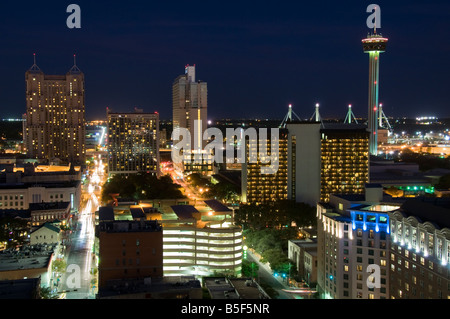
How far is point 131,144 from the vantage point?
42.0 m

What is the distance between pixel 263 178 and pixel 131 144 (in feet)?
57.7

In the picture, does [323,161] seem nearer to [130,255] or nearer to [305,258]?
[305,258]

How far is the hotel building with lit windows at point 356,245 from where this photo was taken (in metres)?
12.8

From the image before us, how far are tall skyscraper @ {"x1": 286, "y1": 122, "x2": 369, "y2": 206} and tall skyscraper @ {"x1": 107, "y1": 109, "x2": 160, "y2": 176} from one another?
17.2m

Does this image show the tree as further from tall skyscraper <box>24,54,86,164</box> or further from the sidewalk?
tall skyscraper <box>24,54,86,164</box>

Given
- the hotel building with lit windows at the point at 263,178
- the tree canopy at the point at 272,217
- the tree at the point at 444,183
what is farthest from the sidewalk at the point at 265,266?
the tree at the point at 444,183

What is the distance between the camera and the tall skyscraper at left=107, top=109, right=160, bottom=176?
41438 mm

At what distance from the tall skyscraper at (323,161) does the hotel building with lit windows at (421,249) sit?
14655 millimetres

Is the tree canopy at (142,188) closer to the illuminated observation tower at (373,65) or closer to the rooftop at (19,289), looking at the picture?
the rooftop at (19,289)

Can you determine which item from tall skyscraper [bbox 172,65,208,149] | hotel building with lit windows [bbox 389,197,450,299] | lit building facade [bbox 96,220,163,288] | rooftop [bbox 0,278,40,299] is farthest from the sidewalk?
tall skyscraper [bbox 172,65,208,149]

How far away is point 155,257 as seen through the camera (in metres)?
11.5

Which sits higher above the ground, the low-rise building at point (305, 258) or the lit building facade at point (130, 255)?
the lit building facade at point (130, 255)
